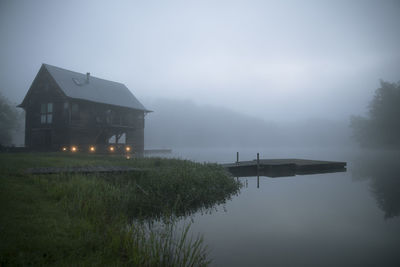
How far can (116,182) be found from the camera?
Result: 10.6 meters

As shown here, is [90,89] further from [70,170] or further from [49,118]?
[70,170]

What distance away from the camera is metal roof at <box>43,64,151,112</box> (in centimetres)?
2678

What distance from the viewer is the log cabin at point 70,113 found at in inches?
1015

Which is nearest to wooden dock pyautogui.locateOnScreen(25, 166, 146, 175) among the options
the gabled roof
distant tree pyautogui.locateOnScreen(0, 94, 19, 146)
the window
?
the gabled roof

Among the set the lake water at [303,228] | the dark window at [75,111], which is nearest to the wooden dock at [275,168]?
the lake water at [303,228]

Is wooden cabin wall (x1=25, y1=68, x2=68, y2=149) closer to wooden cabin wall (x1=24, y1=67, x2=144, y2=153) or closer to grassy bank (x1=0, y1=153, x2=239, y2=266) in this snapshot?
wooden cabin wall (x1=24, y1=67, x2=144, y2=153)

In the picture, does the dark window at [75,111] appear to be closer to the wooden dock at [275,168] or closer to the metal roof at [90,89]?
the metal roof at [90,89]

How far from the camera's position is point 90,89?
29.4 metres

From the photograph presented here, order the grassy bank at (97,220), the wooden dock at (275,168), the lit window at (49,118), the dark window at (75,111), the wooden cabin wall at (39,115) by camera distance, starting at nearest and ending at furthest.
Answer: the grassy bank at (97,220) < the wooden dock at (275,168) < the dark window at (75,111) < the wooden cabin wall at (39,115) < the lit window at (49,118)

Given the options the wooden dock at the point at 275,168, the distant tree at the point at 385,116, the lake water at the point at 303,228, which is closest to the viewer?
the lake water at the point at 303,228

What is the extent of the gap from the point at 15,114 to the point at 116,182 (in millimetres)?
63797

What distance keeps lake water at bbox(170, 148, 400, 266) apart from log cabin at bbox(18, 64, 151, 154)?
21.4 m

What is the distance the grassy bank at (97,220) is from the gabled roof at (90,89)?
62.1 ft

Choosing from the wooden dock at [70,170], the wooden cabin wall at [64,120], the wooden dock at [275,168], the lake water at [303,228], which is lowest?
the lake water at [303,228]
